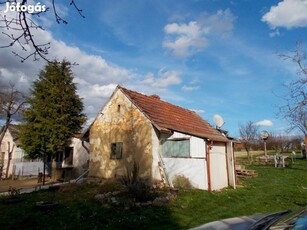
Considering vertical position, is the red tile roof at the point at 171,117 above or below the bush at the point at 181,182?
above

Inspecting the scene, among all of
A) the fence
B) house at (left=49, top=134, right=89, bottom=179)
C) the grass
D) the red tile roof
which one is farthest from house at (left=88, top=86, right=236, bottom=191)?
the fence

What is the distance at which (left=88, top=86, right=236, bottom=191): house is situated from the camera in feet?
44.2

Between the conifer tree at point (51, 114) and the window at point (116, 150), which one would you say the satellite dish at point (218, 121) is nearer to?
the window at point (116, 150)

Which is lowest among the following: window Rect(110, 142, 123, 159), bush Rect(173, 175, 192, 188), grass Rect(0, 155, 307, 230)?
grass Rect(0, 155, 307, 230)

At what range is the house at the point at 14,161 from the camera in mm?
25109

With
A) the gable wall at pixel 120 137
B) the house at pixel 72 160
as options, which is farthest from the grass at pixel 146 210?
the house at pixel 72 160

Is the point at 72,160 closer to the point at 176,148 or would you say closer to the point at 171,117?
the point at 171,117

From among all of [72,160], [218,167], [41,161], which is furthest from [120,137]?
[41,161]

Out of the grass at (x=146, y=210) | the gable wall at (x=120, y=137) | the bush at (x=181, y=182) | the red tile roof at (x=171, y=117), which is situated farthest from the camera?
the red tile roof at (x=171, y=117)

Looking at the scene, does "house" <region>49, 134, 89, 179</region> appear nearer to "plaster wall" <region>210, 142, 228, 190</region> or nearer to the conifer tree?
the conifer tree

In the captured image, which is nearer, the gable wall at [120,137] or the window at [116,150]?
the gable wall at [120,137]

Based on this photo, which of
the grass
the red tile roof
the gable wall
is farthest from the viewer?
the red tile roof

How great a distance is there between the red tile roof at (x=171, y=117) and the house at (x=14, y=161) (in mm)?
13553

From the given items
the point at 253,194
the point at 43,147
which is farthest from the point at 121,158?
the point at 43,147
